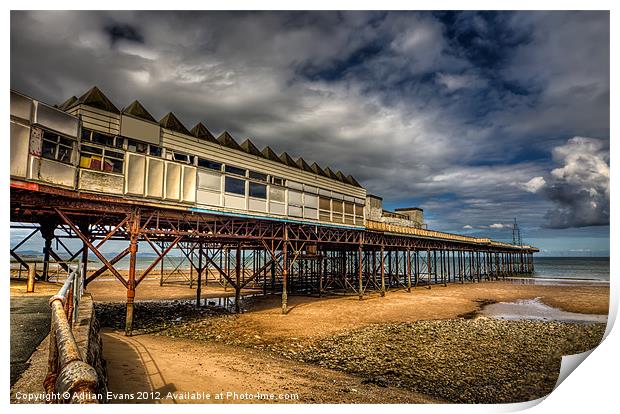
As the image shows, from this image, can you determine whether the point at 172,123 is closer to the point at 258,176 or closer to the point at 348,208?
the point at 258,176

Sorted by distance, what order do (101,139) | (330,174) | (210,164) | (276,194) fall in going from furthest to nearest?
(330,174), (276,194), (210,164), (101,139)

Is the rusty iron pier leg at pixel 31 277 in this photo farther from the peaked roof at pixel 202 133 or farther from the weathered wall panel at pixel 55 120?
the peaked roof at pixel 202 133

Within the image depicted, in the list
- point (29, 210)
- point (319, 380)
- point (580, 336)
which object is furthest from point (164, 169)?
point (580, 336)

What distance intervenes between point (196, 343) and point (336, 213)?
13214 mm

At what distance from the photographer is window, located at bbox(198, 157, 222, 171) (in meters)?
15.6

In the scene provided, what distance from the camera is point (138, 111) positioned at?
1402 centimetres

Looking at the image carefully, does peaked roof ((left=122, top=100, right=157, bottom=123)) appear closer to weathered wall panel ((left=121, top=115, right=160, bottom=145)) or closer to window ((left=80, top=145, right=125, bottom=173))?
weathered wall panel ((left=121, top=115, right=160, bottom=145))

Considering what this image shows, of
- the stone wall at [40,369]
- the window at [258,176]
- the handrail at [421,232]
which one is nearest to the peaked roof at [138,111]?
the window at [258,176]

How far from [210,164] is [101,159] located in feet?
15.1

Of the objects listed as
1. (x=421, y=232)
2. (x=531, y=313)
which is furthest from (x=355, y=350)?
(x=421, y=232)

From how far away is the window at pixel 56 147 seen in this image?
10555mm

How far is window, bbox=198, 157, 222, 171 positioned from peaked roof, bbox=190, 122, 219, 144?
1.05m
